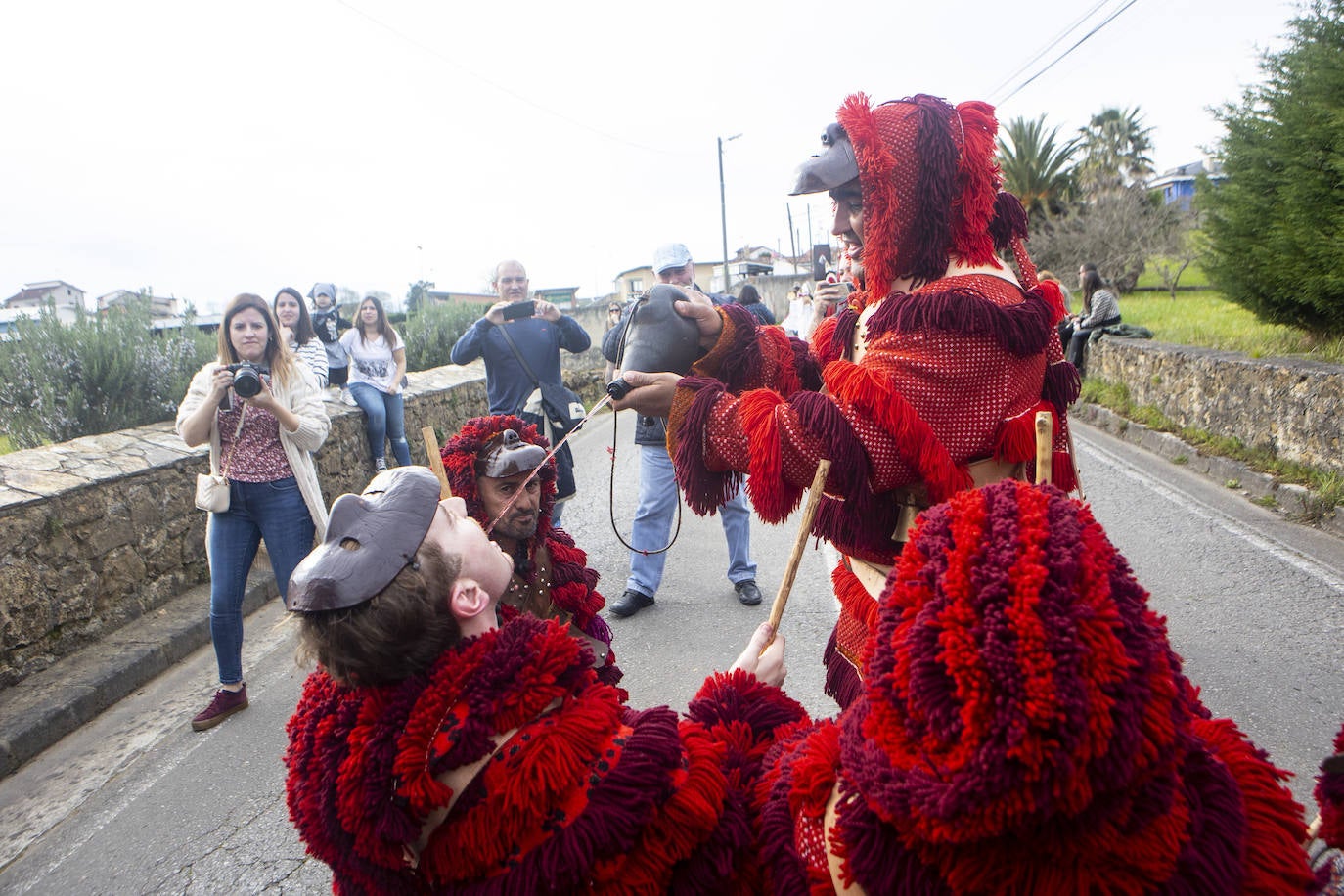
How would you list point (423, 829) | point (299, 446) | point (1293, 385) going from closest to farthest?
point (423, 829), point (299, 446), point (1293, 385)

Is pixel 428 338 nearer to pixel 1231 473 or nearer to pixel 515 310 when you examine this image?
pixel 515 310

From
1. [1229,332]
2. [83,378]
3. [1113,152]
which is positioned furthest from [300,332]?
[1113,152]

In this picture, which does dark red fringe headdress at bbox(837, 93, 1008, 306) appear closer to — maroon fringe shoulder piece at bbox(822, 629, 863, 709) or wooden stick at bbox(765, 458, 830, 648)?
wooden stick at bbox(765, 458, 830, 648)

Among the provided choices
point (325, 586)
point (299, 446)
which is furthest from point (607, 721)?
point (299, 446)

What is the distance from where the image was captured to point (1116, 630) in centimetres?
96

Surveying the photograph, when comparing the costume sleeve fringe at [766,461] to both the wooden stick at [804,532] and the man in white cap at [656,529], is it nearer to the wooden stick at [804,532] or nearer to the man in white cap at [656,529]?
the wooden stick at [804,532]

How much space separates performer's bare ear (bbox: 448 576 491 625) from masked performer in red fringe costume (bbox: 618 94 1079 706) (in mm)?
534

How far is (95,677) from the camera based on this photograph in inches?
161

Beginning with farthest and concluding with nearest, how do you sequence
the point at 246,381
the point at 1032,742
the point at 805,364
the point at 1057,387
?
the point at 246,381 < the point at 805,364 < the point at 1057,387 < the point at 1032,742

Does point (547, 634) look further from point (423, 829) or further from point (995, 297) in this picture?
point (995, 297)

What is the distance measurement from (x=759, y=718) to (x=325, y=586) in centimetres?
81

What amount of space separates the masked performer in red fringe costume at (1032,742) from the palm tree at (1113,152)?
31.3 metres

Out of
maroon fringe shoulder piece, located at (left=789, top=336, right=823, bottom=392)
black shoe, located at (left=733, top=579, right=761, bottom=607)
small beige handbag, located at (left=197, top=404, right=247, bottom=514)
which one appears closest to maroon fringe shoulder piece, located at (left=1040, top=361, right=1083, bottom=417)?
maroon fringe shoulder piece, located at (left=789, top=336, right=823, bottom=392)

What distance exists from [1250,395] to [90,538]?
8.42 meters
